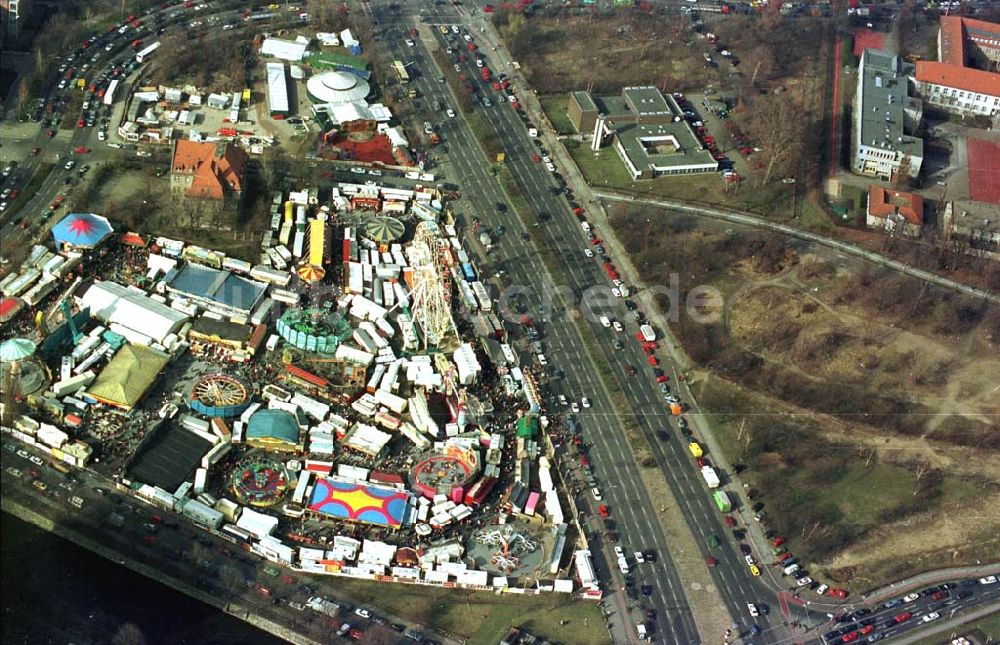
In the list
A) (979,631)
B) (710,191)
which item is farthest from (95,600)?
(710,191)

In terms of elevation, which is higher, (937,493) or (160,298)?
(160,298)

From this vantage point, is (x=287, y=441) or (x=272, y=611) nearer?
(x=272, y=611)

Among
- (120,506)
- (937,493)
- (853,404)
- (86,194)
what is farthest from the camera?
(86,194)

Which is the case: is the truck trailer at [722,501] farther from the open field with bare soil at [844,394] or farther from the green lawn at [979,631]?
the green lawn at [979,631]

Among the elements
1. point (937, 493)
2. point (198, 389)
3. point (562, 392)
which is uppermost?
point (198, 389)

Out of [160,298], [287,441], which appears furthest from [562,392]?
[160,298]

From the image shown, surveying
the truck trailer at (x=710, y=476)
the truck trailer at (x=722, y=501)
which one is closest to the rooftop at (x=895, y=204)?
the truck trailer at (x=710, y=476)

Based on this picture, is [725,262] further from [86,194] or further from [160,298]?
[86,194]
